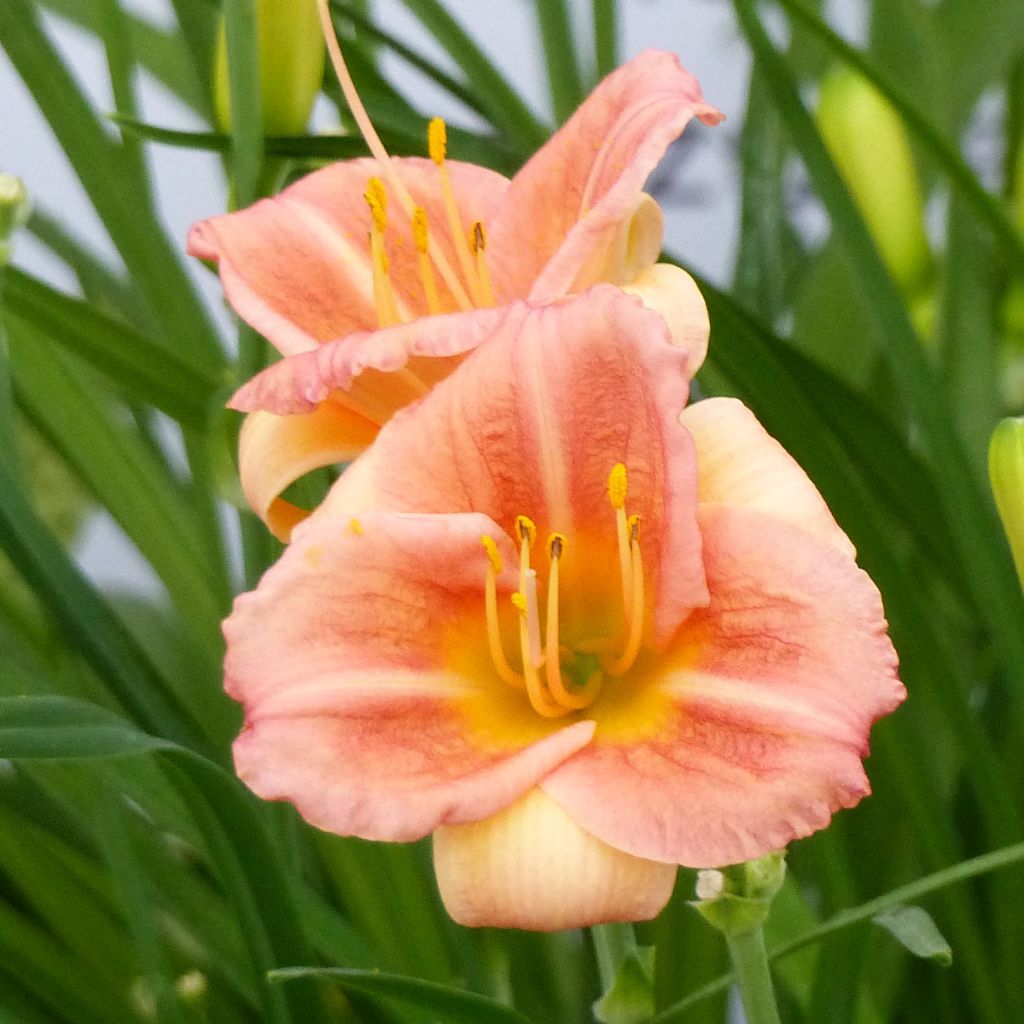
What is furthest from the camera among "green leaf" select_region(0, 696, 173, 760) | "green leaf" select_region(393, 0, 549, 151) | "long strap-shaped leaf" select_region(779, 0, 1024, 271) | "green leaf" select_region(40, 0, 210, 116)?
"green leaf" select_region(40, 0, 210, 116)

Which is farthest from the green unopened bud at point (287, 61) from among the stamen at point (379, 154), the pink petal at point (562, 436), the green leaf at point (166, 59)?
A: the green leaf at point (166, 59)

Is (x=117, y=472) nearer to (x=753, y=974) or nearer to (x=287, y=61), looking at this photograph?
(x=287, y=61)

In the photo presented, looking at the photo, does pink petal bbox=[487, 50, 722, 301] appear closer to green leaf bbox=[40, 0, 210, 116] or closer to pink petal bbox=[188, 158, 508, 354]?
pink petal bbox=[188, 158, 508, 354]

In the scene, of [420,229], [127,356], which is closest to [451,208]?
[420,229]

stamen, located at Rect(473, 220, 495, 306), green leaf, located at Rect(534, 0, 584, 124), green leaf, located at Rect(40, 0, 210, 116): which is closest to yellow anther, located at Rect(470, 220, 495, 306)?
stamen, located at Rect(473, 220, 495, 306)

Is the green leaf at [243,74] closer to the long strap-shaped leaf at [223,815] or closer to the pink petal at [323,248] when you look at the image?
the pink petal at [323,248]

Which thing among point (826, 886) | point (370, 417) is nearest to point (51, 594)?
point (370, 417)

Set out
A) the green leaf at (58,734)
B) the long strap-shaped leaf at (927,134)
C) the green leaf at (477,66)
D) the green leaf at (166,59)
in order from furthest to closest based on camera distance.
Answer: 1. the green leaf at (166,59)
2. the green leaf at (477,66)
3. the long strap-shaped leaf at (927,134)
4. the green leaf at (58,734)
